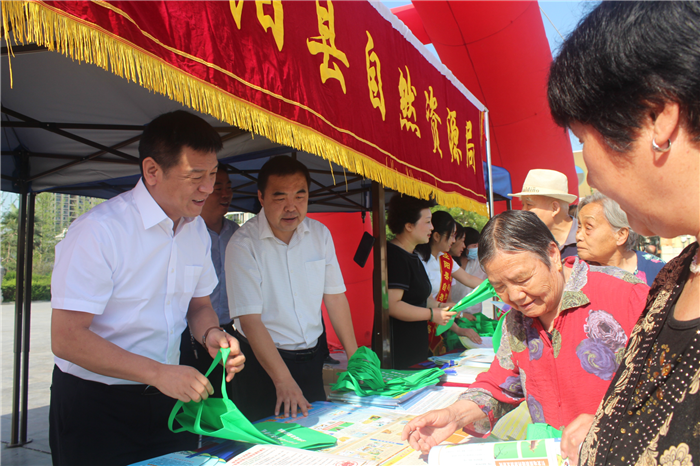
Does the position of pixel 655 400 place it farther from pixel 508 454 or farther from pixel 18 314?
pixel 18 314

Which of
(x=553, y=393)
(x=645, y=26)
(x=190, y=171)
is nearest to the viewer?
(x=645, y=26)

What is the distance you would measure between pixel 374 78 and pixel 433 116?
953 mm

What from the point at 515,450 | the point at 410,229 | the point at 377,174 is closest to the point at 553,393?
the point at 515,450

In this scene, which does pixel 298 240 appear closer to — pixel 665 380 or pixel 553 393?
pixel 553 393

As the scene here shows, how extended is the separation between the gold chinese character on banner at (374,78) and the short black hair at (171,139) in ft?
3.30

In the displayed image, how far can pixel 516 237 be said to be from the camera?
1.30 meters

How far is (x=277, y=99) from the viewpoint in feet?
4.94

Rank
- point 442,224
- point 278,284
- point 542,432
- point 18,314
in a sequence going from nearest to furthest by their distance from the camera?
point 542,432
point 278,284
point 18,314
point 442,224

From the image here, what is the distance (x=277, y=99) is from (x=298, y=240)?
795 millimetres

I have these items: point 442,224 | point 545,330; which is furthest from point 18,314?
point 545,330

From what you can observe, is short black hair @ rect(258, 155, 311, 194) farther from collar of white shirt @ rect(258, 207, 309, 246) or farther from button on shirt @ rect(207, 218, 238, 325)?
button on shirt @ rect(207, 218, 238, 325)

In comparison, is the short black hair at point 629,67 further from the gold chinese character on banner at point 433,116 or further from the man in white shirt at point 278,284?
the gold chinese character on banner at point 433,116

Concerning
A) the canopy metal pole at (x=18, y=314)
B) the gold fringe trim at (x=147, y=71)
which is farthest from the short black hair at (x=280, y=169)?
the canopy metal pole at (x=18, y=314)

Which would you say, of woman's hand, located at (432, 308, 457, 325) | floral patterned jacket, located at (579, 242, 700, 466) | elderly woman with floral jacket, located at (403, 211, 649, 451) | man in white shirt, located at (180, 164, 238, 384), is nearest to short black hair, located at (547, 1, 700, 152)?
floral patterned jacket, located at (579, 242, 700, 466)
